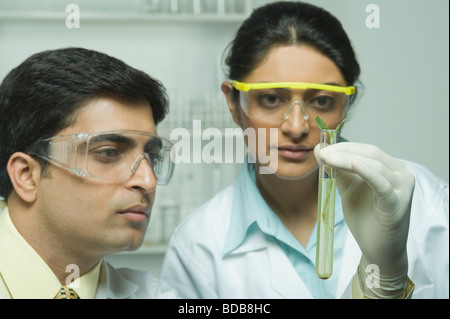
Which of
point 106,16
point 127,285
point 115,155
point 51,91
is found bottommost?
point 127,285

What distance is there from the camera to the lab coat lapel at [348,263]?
799 millimetres

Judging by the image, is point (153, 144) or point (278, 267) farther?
point (278, 267)

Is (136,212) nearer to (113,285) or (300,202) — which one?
(113,285)

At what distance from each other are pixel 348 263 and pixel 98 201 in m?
0.46

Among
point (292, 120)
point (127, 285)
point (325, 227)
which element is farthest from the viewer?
point (127, 285)

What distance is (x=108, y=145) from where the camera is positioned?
94cm

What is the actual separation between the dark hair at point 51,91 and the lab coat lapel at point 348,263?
0.51 metres

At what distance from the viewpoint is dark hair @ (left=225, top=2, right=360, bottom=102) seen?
1039 millimetres

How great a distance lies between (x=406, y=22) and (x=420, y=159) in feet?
1.93

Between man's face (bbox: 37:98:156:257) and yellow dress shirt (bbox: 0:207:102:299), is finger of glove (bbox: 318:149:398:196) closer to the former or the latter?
man's face (bbox: 37:98:156:257)

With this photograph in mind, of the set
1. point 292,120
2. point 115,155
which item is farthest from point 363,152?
point 115,155

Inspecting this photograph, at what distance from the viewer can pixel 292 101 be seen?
86cm

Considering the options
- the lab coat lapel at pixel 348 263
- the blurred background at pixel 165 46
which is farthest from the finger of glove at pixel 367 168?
the blurred background at pixel 165 46

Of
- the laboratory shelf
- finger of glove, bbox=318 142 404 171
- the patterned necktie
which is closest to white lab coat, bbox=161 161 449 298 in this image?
the patterned necktie
